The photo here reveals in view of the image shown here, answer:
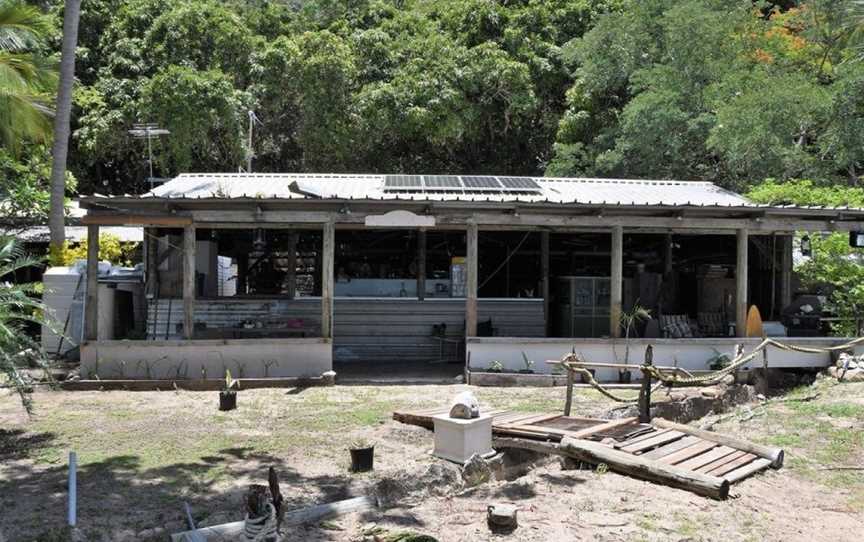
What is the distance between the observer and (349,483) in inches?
250

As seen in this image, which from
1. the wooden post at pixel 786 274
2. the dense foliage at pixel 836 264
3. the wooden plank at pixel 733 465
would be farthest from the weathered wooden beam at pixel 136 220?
the wooden post at pixel 786 274

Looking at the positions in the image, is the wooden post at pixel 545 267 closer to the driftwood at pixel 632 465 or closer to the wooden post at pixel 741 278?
the wooden post at pixel 741 278

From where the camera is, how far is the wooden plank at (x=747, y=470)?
6566 millimetres

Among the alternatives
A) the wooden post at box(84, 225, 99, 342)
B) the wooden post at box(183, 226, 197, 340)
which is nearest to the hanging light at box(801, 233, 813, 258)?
the wooden post at box(183, 226, 197, 340)

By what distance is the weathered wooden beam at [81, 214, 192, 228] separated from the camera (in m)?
11.2

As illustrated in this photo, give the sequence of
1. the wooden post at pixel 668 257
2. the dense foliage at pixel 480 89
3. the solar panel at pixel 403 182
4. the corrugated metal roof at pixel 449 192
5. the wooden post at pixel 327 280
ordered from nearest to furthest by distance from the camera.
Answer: the wooden post at pixel 327 280 < the corrugated metal roof at pixel 449 192 < the solar panel at pixel 403 182 < the wooden post at pixel 668 257 < the dense foliage at pixel 480 89

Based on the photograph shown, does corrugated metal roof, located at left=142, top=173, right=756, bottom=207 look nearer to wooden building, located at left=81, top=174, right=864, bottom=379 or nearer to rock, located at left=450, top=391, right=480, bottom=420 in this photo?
wooden building, located at left=81, top=174, right=864, bottom=379

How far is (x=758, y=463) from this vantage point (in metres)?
7.08

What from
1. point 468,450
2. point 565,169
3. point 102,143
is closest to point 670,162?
point 565,169

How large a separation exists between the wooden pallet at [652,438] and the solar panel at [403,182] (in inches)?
245

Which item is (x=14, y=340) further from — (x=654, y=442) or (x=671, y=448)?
(x=671, y=448)

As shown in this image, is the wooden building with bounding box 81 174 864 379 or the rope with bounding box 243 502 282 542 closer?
the rope with bounding box 243 502 282 542

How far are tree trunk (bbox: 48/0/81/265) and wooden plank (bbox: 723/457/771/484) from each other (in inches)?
485

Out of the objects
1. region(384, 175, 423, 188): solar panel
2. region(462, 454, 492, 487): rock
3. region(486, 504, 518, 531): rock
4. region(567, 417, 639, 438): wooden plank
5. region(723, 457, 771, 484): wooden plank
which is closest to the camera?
region(486, 504, 518, 531): rock
